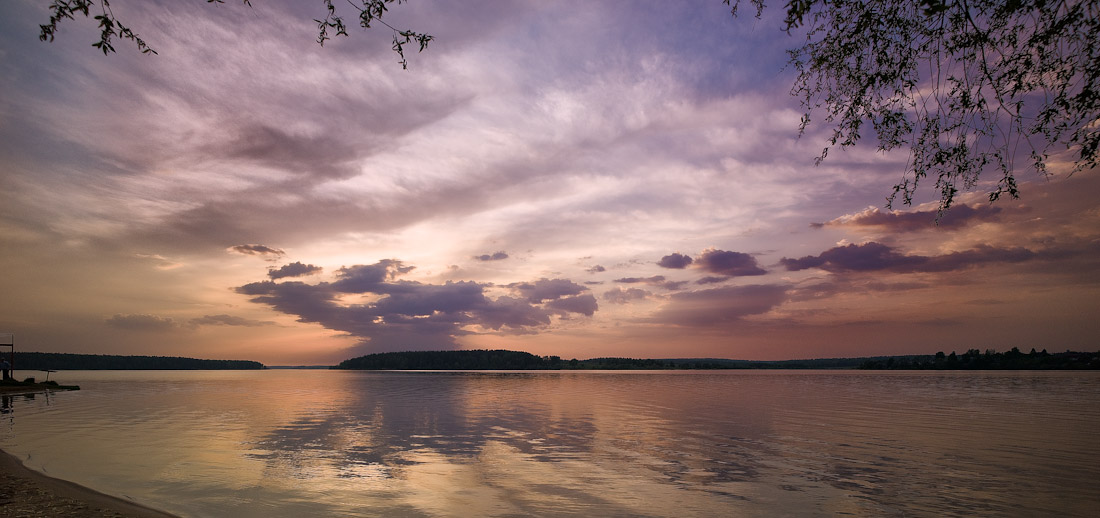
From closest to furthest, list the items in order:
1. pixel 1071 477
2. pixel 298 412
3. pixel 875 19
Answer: pixel 875 19
pixel 1071 477
pixel 298 412

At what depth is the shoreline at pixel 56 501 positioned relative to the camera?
1085 centimetres

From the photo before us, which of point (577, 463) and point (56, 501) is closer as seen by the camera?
point (56, 501)

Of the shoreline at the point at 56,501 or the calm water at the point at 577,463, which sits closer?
the shoreline at the point at 56,501

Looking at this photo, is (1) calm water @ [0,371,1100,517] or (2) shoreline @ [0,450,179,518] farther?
(1) calm water @ [0,371,1100,517]

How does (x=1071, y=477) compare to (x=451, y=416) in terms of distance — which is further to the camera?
(x=451, y=416)

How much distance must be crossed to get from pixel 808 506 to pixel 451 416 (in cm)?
2887

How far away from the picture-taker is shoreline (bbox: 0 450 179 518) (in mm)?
10852

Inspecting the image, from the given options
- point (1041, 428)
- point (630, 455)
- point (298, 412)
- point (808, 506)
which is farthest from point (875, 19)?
point (298, 412)

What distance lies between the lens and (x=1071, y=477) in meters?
18.0

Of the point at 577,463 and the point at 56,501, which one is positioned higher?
the point at 56,501

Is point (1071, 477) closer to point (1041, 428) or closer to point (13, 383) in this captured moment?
point (1041, 428)

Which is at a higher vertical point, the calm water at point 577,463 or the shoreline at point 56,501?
the shoreline at point 56,501

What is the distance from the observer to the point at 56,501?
1187 centimetres

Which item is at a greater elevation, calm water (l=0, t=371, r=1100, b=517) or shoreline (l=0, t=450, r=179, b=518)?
shoreline (l=0, t=450, r=179, b=518)
